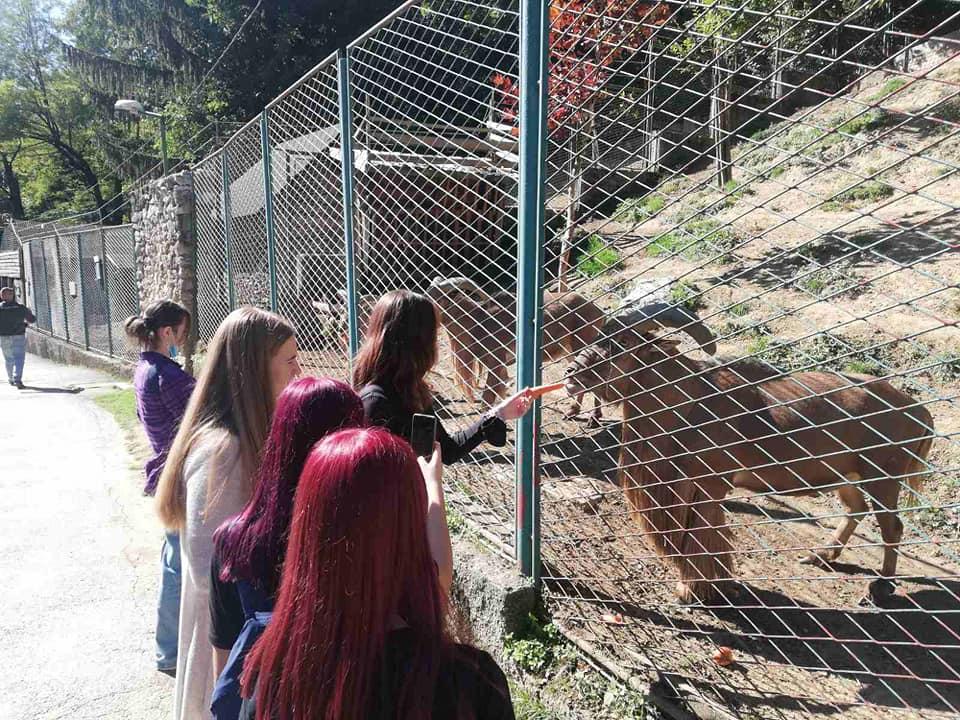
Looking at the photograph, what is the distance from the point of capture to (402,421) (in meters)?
2.47

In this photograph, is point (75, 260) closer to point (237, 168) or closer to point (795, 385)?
point (237, 168)

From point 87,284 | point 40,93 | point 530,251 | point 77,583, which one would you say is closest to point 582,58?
point 530,251

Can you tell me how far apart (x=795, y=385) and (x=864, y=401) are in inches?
15.3

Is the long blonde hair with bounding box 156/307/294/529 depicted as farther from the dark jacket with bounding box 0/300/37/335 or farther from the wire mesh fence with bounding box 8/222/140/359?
the dark jacket with bounding box 0/300/37/335

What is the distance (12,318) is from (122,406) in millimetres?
4242

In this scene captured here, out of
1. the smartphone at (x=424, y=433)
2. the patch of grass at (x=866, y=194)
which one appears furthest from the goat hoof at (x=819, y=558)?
the patch of grass at (x=866, y=194)

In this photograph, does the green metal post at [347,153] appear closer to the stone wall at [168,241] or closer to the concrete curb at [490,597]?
the concrete curb at [490,597]

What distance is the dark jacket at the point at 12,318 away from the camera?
11789 millimetres

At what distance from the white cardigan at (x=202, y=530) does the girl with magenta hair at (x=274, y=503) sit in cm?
47

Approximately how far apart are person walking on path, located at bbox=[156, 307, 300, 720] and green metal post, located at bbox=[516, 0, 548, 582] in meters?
1.08

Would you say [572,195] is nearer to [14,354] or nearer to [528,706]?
[528,706]

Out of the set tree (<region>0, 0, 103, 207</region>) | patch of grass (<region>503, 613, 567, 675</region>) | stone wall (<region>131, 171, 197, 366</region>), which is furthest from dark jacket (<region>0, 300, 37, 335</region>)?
tree (<region>0, 0, 103, 207</region>)

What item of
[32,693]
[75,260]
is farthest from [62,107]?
[32,693]

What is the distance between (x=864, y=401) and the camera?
395cm
